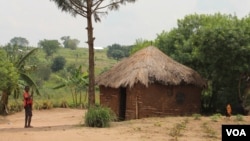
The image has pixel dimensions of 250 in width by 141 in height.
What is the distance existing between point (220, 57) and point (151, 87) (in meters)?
4.23

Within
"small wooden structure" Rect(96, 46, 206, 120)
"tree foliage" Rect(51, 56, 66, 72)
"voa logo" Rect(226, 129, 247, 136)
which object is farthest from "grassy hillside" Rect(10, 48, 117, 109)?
"voa logo" Rect(226, 129, 247, 136)

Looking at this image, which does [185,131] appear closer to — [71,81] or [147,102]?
[147,102]

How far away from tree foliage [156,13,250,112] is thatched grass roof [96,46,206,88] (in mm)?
1542

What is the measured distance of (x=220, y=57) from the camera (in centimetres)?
2181

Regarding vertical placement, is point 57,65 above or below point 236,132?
above

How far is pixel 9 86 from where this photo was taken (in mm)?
25844

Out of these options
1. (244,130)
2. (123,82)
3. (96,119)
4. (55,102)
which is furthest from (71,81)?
(244,130)

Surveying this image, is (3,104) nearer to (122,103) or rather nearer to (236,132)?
(122,103)

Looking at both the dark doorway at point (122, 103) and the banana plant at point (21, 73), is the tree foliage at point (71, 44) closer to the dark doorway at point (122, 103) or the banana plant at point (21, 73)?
the banana plant at point (21, 73)

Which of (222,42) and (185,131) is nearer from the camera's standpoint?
(185,131)

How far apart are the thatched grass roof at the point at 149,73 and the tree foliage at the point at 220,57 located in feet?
5.06

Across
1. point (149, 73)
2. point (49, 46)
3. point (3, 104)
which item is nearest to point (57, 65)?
point (49, 46)

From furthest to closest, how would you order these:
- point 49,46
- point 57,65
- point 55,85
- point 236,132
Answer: point 49,46 → point 57,65 → point 55,85 → point 236,132

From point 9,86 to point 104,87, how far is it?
642 cm
